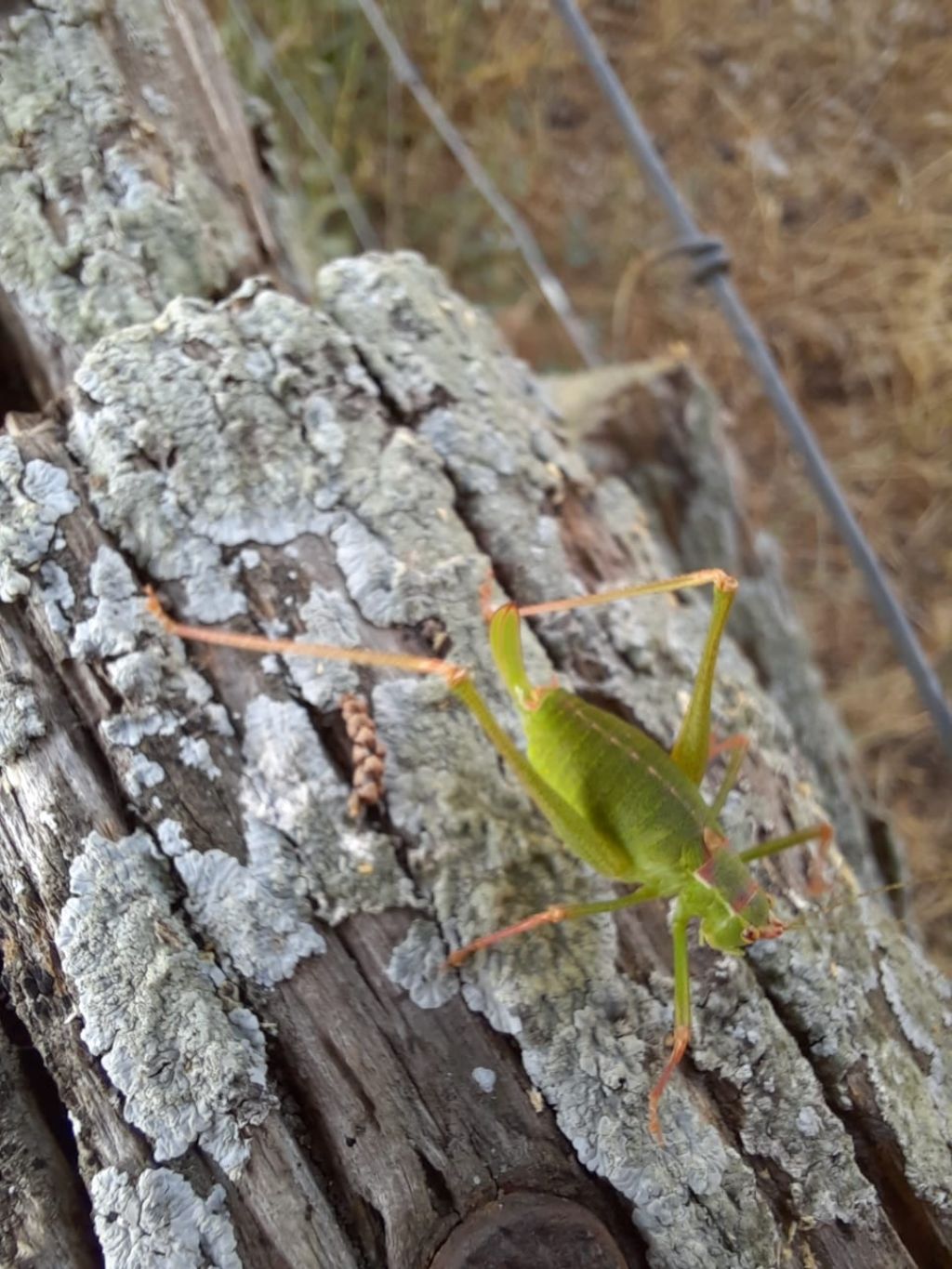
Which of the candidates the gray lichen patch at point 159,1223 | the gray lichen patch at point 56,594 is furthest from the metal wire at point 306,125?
the gray lichen patch at point 159,1223

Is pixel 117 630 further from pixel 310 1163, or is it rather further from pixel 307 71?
pixel 307 71

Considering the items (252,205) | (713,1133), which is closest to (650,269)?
(252,205)

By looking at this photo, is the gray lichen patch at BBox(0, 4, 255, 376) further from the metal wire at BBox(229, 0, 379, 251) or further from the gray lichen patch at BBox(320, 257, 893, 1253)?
the metal wire at BBox(229, 0, 379, 251)

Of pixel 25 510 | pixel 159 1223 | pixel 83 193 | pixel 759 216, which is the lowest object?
pixel 159 1223

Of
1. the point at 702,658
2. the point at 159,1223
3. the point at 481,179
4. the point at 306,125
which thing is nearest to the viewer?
the point at 159,1223

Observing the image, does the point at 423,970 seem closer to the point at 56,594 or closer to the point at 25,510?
the point at 56,594

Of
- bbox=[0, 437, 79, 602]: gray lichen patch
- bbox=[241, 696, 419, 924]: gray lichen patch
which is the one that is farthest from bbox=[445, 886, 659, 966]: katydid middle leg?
bbox=[0, 437, 79, 602]: gray lichen patch

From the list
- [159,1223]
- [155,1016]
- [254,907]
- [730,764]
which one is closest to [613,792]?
[730,764]

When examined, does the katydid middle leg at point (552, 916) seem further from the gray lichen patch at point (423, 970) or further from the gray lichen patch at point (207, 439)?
the gray lichen patch at point (207, 439)
